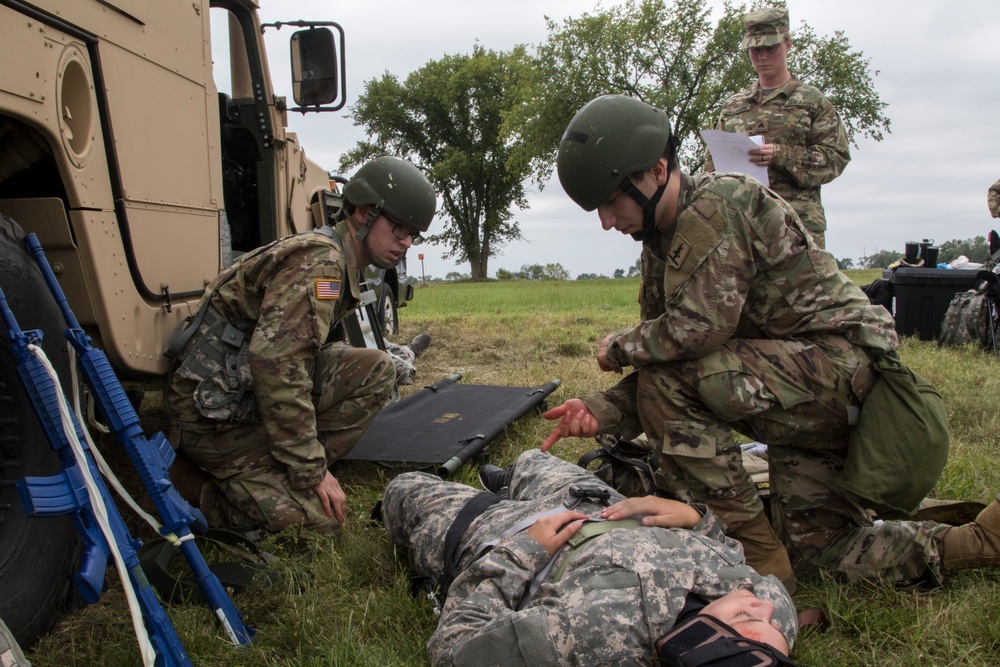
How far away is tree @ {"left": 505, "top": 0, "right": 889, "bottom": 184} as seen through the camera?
31.0 meters

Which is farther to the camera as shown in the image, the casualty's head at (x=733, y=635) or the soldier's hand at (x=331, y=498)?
the soldier's hand at (x=331, y=498)

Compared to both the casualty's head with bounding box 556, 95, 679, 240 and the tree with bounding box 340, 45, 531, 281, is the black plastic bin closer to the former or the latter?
the casualty's head with bounding box 556, 95, 679, 240

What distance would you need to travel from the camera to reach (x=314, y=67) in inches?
185

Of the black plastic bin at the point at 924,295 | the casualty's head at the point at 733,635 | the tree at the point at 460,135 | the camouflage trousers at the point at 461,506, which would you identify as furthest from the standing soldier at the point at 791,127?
the tree at the point at 460,135

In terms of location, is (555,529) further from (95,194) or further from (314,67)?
(314,67)

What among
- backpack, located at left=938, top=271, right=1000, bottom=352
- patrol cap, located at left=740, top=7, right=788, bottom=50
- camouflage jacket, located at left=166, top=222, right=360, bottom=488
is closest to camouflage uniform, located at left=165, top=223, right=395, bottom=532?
camouflage jacket, located at left=166, top=222, right=360, bottom=488

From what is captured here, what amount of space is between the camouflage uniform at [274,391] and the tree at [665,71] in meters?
28.7

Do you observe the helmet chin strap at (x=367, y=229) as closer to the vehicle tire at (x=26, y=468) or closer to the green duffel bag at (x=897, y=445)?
the vehicle tire at (x=26, y=468)

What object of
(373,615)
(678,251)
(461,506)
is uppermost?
(678,251)

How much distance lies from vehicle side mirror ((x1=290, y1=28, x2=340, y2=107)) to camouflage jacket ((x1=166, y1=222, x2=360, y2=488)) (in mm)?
1708

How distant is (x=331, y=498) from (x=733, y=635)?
183 cm

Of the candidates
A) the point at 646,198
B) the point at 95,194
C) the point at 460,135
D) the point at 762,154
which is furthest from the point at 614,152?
the point at 460,135

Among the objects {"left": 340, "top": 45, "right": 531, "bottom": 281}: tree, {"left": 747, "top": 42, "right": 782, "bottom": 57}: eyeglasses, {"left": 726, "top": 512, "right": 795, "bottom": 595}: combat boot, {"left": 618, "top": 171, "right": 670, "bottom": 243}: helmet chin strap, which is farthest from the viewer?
{"left": 340, "top": 45, "right": 531, "bottom": 281}: tree

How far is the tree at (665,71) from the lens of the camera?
3103 centimetres
